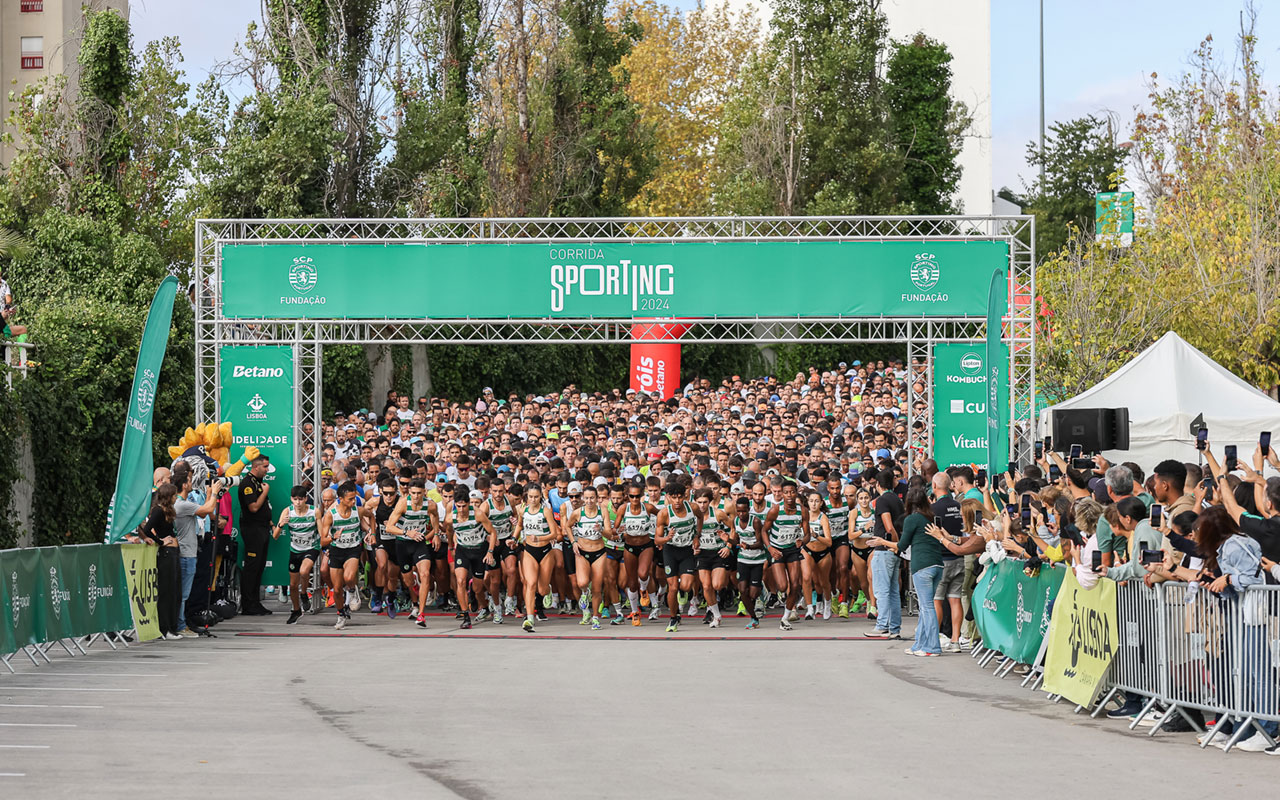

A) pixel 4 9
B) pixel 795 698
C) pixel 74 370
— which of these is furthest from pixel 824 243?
pixel 4 9

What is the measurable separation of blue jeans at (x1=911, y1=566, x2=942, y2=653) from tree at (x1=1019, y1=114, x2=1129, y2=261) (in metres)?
61.2

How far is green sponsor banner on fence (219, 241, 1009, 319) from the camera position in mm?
20469

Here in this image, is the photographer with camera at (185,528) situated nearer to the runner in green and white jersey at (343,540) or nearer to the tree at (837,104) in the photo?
the runner in green and white jersey at (343,540)

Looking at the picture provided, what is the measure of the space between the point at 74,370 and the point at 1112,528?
55.7 feet

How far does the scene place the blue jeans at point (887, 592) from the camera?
54.5 ft

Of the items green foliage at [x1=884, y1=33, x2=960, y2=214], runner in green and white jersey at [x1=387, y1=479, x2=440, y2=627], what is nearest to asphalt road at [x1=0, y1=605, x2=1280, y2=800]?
runner in green and white jersey at [x1=387, y1=479, x2=440, y2=627]

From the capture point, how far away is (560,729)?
1034 cm

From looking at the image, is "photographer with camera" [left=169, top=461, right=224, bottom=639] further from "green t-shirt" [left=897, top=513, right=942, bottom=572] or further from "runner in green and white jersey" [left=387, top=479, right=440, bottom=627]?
"green t-shirt" [left=897, top=513, right=942, bottom=572]

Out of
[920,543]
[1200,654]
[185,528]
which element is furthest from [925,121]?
[1200,654]

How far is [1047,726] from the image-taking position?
10.6 m

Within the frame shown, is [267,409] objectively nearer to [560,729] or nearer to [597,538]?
[597,538]

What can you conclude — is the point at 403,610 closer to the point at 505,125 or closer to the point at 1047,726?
the point at 1047,726

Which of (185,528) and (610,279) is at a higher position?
(610,279)

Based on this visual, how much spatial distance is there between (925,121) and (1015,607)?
43.5 metres
